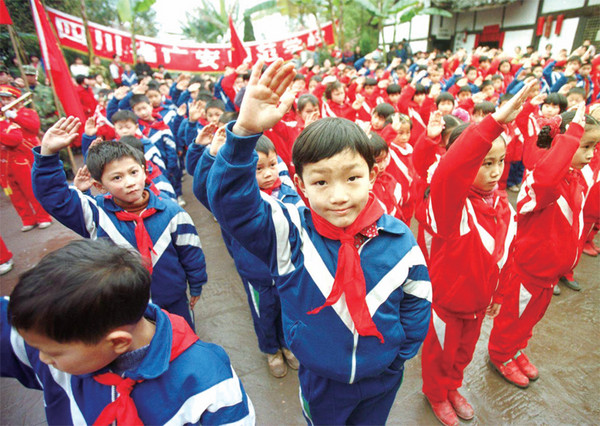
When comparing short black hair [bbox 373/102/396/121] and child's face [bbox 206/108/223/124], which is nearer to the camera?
short black hair [bbox 373/102/396/121]

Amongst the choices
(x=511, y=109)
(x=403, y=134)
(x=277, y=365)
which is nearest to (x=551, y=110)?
(x=403, y=134)

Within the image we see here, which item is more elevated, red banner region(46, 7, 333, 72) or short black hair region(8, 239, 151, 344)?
red banner region(46, 7, 333, 72)

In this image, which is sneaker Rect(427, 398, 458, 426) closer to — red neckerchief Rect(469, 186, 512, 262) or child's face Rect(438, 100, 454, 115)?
Answer: red neckerchief Rect(469, 186, 512, 262)

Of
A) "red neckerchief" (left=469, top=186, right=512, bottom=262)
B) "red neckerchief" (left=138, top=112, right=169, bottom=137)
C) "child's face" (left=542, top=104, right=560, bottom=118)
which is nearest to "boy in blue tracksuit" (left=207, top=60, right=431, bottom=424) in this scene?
"red neckerchief" (left=469, top=186, right=512, bottom=262)

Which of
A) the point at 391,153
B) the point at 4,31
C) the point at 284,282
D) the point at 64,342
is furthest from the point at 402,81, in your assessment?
the point at 64,342

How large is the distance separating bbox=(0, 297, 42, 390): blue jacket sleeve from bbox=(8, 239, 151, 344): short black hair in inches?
7.5

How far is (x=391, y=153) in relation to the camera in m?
3.38

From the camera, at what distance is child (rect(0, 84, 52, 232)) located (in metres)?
4.28

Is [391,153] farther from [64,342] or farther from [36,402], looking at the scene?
[36,402]

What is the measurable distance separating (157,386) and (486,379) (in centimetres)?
229

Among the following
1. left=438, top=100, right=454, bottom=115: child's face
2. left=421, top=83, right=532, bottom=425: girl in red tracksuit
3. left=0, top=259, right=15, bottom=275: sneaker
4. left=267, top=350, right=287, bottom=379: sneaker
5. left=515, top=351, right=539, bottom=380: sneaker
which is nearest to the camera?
left=421, top=83, right=532, bottom=425: girl in red tracksuit

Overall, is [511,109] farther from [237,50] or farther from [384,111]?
[237,50]

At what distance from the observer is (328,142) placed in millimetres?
1106

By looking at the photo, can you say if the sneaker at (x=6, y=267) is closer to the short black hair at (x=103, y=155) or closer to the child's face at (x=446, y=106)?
the short black hair at (x=103, y=155)
